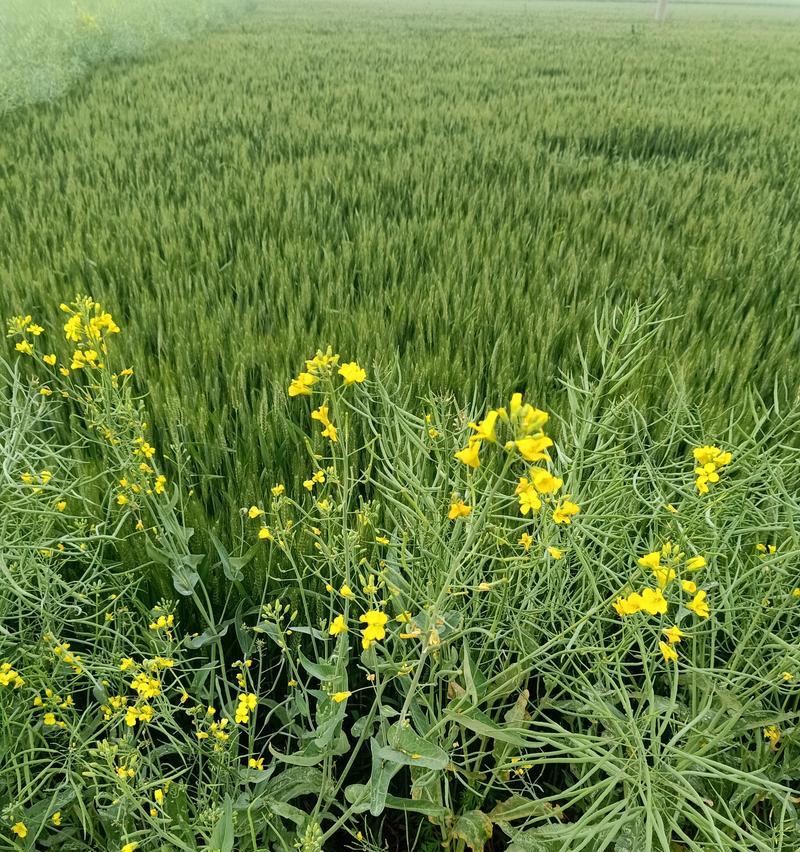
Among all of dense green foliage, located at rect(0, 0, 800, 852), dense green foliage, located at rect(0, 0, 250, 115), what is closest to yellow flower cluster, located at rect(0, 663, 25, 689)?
dense green foliage, located at rect(0, 0, 800, 852)

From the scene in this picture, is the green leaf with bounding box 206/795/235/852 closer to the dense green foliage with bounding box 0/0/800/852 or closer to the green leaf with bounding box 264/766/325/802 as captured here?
the dense green foliage with bounding box 0/0/800/852

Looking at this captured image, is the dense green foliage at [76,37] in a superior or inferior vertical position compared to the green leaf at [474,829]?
superior

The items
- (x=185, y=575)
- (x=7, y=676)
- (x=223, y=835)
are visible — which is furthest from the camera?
(x=185, y=575)

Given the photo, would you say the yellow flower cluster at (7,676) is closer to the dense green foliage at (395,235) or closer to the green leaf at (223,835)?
the green leaf at (223,835)

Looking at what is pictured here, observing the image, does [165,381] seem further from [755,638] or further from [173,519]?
[755,638]

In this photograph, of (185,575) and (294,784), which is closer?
(294,784)

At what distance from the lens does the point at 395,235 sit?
8.39 ft

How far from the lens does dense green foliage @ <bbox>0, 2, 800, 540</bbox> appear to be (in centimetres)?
171

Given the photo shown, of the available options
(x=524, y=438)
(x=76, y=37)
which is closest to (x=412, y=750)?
(x=524, y=438)

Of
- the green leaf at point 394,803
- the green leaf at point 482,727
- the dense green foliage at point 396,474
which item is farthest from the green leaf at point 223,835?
the green leaf at point 482,727

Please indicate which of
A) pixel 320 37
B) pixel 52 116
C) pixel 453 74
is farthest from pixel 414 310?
pixel 320 37

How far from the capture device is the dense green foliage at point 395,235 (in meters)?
1.71

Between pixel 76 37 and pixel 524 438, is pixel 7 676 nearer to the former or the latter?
pixel 524 438

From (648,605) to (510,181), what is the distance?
3.22m
